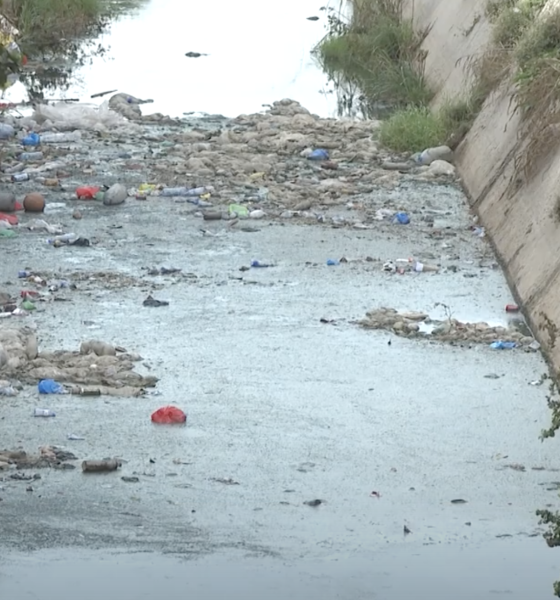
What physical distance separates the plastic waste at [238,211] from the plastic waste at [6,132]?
3.30 m

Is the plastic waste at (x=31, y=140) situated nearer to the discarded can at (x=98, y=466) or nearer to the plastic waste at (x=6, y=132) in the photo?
the plastic waste at (x=6, y=132)

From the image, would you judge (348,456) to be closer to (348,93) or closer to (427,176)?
(427,176)

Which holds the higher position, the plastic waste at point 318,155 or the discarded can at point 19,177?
the plastic waste at point 318,155

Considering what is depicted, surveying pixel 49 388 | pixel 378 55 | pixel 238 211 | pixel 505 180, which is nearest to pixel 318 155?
pixel 238 211

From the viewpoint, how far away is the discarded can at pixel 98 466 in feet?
22.1

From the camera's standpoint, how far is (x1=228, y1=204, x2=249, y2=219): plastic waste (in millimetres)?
11750

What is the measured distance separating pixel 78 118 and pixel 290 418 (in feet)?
26.7

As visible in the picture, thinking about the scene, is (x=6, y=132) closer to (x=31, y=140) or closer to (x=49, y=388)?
(x=31, y=140)

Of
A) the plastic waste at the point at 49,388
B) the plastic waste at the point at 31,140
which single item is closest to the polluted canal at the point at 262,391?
the plastic waste at the point at 49,388

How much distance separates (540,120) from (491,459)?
4.88 meters

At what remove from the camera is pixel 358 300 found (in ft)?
31.3

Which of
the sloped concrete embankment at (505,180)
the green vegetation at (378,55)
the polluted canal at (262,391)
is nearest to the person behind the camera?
the polluted canal at (262,391)

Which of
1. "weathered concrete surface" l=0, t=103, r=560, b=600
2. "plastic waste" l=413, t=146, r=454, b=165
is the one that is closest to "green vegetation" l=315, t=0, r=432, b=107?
"plastic waste" l=413, t=146, r=454, b=165

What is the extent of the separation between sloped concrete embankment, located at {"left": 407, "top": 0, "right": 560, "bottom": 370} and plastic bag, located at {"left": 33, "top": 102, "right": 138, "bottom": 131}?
3230mm
